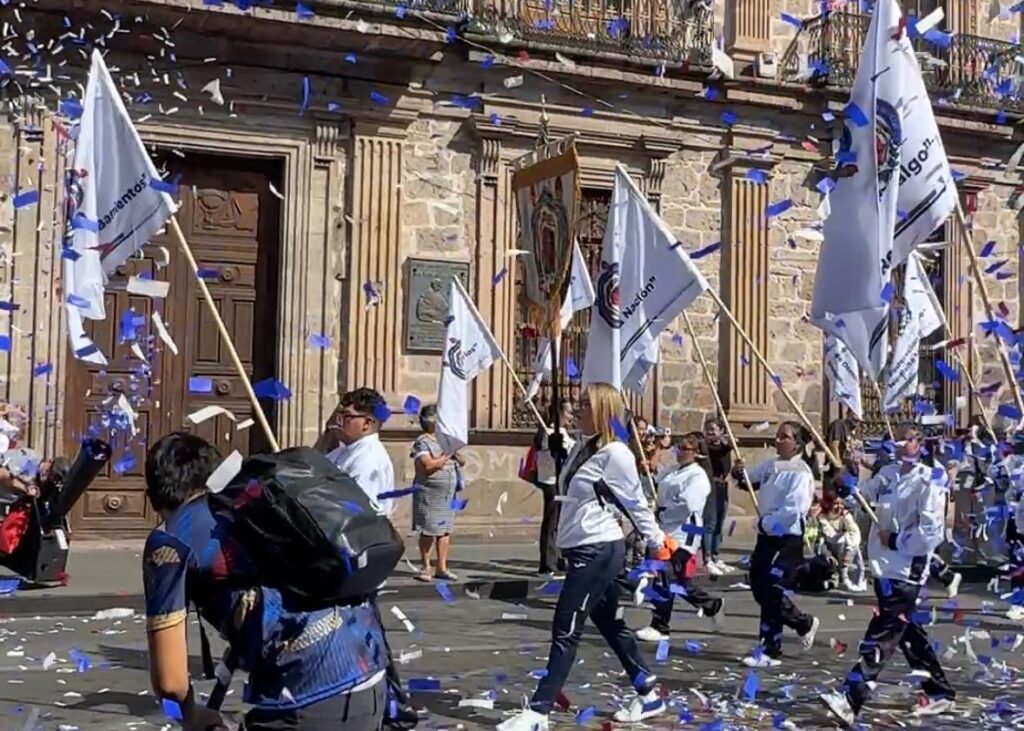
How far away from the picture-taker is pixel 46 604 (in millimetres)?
10633

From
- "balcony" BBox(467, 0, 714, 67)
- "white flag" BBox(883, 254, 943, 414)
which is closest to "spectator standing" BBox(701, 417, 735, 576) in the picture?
"white flag" BBox(883, 254, 943, 414)

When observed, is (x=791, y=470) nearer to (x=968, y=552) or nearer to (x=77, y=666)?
(x=77, y=666)

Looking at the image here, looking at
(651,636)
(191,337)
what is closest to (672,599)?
(651,636)

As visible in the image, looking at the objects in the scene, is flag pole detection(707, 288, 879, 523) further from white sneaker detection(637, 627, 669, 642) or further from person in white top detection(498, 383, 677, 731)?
white sneaker detection(637, 627, 669, 642)

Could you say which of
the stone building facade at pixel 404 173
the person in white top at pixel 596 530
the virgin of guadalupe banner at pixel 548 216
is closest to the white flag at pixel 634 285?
the virgin of guadalupe banner at pixel 548 216

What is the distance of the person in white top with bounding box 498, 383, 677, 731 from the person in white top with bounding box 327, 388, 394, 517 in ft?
3.05

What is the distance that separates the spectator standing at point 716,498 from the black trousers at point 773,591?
3949 millimetres

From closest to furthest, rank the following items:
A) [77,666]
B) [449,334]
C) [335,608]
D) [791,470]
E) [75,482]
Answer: [335,608], [75,482], [77,666], [791,470], [449,334]

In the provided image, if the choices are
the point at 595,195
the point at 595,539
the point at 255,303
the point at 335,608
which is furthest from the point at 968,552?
the point at 335,608

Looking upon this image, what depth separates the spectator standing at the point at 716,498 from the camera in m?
13.8

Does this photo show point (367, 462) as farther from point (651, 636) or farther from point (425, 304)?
point (425, 304)

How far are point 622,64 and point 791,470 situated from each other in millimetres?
8802

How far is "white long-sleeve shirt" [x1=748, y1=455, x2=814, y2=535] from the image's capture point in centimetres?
917

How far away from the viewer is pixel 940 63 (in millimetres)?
18516
